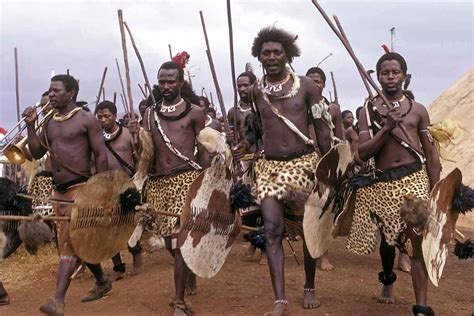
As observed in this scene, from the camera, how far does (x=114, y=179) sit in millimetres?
5184

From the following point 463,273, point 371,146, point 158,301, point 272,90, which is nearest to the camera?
point 371,146

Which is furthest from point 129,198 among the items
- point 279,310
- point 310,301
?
point 310,301

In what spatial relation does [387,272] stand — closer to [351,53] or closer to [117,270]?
[351,53]

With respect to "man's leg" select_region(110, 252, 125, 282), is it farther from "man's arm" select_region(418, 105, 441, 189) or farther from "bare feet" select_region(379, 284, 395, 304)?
"man's arm" select_region(418, 105, 441, 189)

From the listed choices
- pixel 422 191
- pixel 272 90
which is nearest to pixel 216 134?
pixel 272 90

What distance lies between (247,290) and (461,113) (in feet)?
46.6

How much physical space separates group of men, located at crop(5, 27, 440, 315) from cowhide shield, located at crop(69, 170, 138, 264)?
0.16 meters

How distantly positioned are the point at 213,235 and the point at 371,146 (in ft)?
4.56

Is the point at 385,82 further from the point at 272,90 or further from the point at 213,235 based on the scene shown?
the point at 213,235

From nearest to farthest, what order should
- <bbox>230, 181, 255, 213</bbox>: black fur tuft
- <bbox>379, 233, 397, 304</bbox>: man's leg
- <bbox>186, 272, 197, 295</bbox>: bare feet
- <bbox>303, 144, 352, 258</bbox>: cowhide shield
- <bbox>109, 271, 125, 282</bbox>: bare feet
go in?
1. <bbox>303, 144, 352, 258</bbox>: cowhide shield
2. <bbox>230, 181, 255, 213</bbox>: black fur tuft
3. <bbox>379, 233, 397, 304</bbox>: man's leg
4. <bbox>186, 272, 197, 295</bbox>: bare feet
5. <bbox>109, 271, 125, 282</bbox>: bare feet

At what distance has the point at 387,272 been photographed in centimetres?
561

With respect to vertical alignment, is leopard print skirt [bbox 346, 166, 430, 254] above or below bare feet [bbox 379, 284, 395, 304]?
above

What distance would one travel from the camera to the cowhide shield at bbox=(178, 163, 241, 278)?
4973 millimetres

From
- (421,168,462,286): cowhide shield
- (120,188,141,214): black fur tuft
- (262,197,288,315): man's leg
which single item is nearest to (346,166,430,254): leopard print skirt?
(421,168,462,286): cowhide shield
